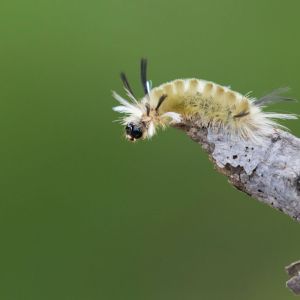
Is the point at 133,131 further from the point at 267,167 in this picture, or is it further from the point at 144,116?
the point at 267,167

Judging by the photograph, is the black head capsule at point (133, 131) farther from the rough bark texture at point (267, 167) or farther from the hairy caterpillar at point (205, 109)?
the rough bark texture at point (267, 167)

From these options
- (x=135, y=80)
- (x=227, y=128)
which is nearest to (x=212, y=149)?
(x=227, y=128)

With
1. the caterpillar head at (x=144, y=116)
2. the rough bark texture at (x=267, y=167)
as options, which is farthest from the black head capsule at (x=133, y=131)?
the rough bark texture at (x=267, y=167)

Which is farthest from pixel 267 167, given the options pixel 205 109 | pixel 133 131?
pixel 133 131

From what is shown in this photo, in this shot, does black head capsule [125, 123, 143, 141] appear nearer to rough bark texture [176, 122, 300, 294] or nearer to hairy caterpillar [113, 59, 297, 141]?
hairy caterpillar [113, 59, 297, 141]

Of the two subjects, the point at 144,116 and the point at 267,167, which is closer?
the point at 267,167
